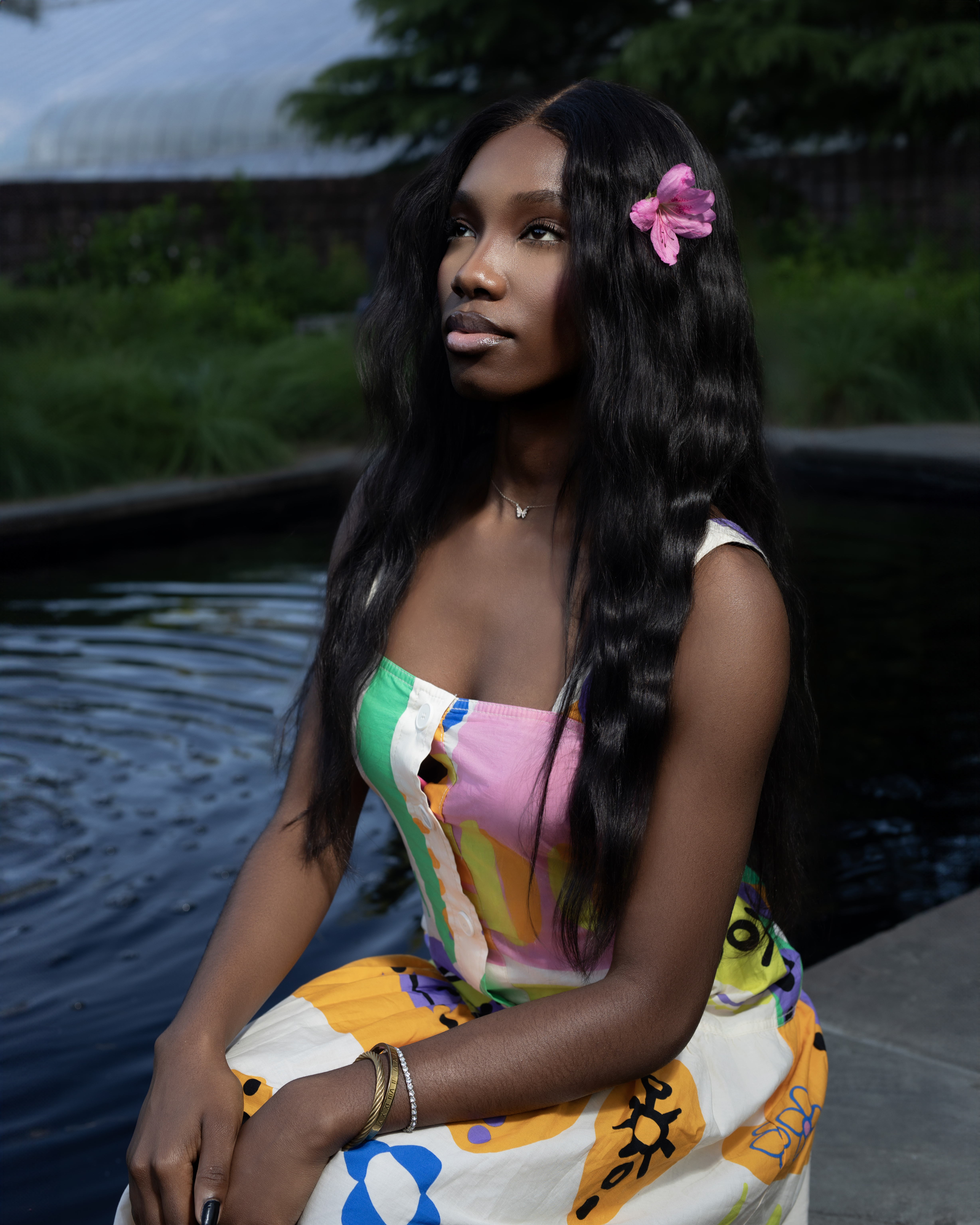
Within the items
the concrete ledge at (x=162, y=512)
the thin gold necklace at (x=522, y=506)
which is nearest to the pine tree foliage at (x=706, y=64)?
the concrete ledge at (x=162, y=512)

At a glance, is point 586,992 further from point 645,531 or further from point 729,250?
point 729,250

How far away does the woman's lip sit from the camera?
4.46ft

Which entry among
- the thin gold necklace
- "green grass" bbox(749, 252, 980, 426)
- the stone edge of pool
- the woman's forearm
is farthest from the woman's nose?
"green grass" bbox(749, 252, 980, 426)

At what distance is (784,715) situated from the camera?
1.50 metres

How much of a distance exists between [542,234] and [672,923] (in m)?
0.67

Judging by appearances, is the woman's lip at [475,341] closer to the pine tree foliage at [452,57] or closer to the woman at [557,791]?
the woman at [557,791]

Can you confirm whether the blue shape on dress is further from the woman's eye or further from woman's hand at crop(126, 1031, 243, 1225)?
the woman's eye

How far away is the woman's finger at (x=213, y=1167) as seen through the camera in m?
1.20

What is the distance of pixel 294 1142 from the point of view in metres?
1.16

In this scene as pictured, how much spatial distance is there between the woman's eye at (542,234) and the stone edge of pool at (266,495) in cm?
618

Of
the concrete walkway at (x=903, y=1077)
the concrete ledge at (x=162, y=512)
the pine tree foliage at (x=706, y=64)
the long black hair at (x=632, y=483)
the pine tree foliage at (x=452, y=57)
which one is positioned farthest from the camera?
the pine tree foliage at (x=452, y=57)

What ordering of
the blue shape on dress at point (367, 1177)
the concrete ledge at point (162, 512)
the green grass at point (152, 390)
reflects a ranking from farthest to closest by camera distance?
the green grass at point (152, 390), the concrete ledge at point (162, 512), the blue shape on dress at point (367, 1177)

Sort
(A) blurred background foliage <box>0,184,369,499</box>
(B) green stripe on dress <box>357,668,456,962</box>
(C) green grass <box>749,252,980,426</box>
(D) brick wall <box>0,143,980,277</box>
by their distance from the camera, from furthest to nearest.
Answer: (D) brick wall <box>0,143,980,277</box>
(C) green grass <box>749,252,980,426</box>
(A) blurred background foliage <box>0,184,369,499</box>
(B) green stripe on dress <box>357,668,456,962</box>

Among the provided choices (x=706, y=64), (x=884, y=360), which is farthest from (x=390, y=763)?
(x=706, y=64)
